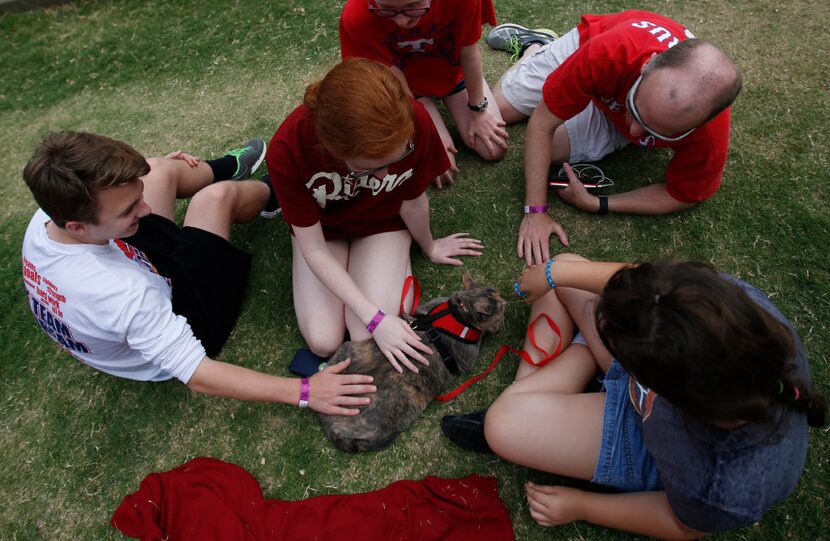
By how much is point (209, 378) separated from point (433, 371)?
1.06 meters

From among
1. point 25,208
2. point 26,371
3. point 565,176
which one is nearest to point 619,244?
point 565,176

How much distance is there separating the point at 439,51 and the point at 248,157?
156 cm

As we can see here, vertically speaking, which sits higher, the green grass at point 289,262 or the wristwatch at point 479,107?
the wristwatch at point 479,107

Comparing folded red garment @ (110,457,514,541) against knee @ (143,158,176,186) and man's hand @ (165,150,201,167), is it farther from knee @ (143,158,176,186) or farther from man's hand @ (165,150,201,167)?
man's hand @ (165,150,201,167)

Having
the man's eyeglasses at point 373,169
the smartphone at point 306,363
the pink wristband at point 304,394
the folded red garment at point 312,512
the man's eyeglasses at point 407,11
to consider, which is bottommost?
the folded red garment at point 312,512

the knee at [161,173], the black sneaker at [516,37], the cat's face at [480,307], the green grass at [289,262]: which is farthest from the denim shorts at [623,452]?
the black sneaker at [516,37]

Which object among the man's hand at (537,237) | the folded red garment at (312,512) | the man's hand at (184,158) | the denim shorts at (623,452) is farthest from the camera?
the man's hand at (184,158)

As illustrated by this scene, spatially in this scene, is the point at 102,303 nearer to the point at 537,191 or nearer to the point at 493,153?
the point at 537,191

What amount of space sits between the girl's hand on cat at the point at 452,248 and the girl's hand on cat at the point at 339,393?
960mm

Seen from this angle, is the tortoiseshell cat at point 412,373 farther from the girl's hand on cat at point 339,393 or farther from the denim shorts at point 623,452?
the denim shorts at point 623,452

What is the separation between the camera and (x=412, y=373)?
2.38m

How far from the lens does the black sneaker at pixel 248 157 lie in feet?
11.3

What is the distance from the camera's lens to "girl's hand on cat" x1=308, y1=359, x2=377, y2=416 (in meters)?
2.31

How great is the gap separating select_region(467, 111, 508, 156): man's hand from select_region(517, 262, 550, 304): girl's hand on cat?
124 centimetres
